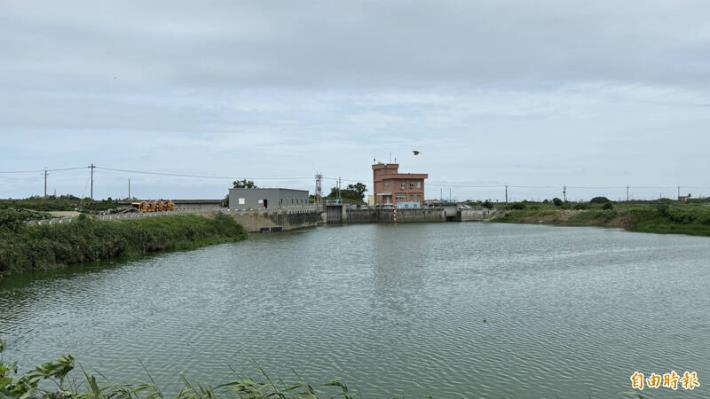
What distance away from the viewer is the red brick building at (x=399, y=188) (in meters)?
104

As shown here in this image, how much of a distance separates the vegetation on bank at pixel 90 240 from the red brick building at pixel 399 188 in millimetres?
54303

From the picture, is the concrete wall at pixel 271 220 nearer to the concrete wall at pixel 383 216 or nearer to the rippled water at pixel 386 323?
the concrete wall at pixel 383 216

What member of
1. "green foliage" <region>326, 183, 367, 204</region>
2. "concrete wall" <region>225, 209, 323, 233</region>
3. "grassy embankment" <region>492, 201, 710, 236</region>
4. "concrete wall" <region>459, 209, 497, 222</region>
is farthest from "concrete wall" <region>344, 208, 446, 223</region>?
"green foliage" <region>326, 183, 367, 204</region>

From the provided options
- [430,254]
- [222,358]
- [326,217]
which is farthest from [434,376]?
[326,217]

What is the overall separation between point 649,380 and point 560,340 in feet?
13.4

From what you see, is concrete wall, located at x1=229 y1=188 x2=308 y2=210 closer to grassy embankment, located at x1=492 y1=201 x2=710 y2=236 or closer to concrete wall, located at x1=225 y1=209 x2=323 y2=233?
concrete wall, located at x1=225 y1=209 x2=323 y2=233

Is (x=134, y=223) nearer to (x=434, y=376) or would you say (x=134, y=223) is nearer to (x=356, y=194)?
(x=434, y=376)

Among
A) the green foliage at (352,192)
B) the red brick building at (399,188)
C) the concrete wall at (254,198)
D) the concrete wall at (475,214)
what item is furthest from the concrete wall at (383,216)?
the green foliage at (352,192)

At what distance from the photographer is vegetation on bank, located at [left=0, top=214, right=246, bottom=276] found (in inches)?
1188

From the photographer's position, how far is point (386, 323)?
19328 millimetres

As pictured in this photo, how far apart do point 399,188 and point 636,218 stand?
4297 cm

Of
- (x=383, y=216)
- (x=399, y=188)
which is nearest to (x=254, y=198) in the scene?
(x=383, y=216)

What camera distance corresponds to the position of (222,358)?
1540 centimetres

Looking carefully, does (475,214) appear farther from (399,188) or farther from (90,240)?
(90,240)
